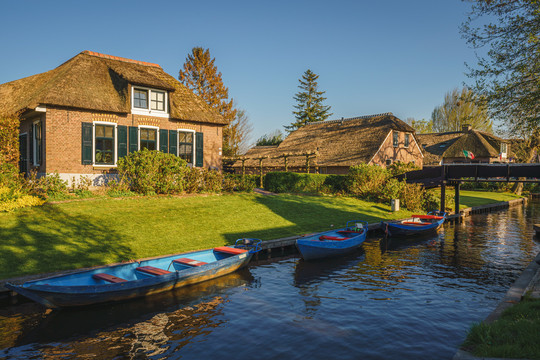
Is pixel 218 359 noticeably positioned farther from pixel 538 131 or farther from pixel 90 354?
pixel 538 131

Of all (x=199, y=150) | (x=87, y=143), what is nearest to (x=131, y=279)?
(x=87, y=143)

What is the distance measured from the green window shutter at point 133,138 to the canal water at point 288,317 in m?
12.6

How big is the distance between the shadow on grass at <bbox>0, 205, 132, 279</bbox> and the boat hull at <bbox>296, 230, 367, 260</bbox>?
594cm

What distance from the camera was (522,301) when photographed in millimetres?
7750

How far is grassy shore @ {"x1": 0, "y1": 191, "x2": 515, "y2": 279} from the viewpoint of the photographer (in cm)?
1098

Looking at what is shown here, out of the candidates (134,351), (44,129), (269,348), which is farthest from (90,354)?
(44,129)

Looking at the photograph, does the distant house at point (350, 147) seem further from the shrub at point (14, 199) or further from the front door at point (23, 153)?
the shrub at point (14, 199)

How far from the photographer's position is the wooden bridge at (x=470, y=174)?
22.1 metres

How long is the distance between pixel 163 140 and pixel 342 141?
21.7 meters

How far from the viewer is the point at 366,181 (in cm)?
2711

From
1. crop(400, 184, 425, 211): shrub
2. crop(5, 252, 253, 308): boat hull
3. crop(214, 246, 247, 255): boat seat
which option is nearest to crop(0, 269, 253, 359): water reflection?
crop(5, 252, 253, 308): boat hull

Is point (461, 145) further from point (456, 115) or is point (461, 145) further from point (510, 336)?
point (510, 336)

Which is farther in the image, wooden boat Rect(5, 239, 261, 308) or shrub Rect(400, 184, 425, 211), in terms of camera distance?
shrub Rect(400, 184, 425, 211)

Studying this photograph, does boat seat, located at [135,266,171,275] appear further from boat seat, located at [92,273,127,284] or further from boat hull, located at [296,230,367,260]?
boat hull, located at [296,230,367,260]
